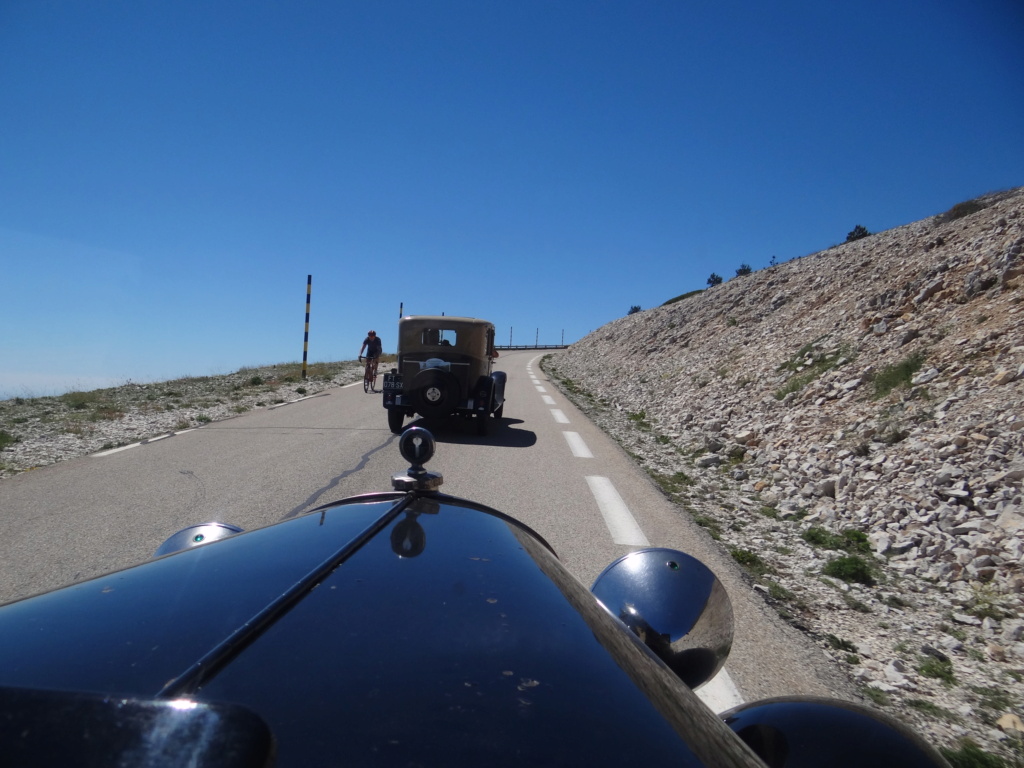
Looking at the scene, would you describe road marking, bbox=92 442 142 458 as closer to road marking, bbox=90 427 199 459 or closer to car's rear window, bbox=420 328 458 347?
road marking, bbox=90 427 199 459

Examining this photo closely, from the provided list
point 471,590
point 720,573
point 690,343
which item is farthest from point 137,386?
point 471,590

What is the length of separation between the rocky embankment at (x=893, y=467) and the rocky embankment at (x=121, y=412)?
26.3ft

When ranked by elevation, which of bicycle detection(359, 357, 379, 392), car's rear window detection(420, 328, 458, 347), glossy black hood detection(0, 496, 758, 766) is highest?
car's rear window detection(420, 328, 458, 347)

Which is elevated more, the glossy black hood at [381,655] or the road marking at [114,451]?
the glossy black hood at [381,655]

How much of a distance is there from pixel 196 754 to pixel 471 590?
0.74 m

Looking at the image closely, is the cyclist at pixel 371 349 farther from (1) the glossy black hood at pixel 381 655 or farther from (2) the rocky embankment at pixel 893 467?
(1) the glossy black hood at pixel 381 655

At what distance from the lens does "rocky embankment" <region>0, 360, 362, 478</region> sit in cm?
916

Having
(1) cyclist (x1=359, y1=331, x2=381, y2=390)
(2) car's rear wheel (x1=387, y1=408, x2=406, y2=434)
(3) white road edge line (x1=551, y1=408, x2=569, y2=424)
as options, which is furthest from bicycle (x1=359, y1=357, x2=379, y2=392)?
(2) car's rear wheel (x1=387, y1=408, x2=406, y2=434)

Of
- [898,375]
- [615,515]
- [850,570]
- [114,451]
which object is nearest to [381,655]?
[850,570]

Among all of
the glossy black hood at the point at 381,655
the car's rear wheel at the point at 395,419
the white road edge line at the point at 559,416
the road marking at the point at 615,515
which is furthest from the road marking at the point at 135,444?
the glossy black hood at the point at 381,655

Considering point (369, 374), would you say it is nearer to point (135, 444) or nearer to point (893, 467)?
point (135, 444)

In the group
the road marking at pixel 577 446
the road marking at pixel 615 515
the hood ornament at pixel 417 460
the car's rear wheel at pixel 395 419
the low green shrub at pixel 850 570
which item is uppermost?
the hood ornament at pixel 417 460

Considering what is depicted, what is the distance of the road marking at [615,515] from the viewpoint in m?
5.32

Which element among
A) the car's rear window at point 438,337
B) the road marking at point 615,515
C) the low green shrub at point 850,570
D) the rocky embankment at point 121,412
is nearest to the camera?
the low green shrub at point 850,570
